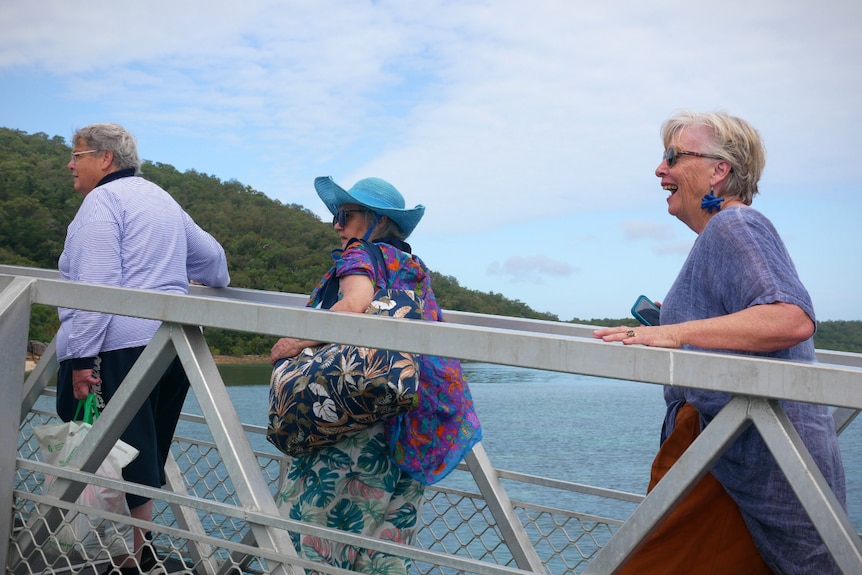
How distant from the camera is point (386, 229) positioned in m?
2.56

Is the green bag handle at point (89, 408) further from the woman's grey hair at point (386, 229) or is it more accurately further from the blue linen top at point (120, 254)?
the woman's grey hair at point (386, 229)

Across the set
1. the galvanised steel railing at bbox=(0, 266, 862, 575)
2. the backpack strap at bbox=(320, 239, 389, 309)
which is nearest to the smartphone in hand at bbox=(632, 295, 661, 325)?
the galvanised steel railing at bbox=(0, 266, 862, 575)

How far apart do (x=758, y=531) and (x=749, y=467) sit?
152mm

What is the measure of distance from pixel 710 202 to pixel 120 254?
1989 mm

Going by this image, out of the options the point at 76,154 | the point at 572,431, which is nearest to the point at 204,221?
the point at 572,431

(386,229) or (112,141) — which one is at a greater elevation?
(112,141)

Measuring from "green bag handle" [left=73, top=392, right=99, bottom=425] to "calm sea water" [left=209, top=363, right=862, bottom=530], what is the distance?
1203 millimetres

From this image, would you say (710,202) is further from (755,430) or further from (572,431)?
(572,431)

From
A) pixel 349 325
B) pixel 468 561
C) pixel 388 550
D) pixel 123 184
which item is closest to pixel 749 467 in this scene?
pixel 468 561

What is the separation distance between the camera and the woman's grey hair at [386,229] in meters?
2.54

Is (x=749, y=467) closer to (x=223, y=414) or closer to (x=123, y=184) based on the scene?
(x=223, y=414)

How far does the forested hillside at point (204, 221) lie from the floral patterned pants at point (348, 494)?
10590 mm

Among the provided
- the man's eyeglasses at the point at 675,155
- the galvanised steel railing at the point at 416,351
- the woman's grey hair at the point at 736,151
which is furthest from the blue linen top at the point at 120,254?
the woman's grey hair at the point at 736,151

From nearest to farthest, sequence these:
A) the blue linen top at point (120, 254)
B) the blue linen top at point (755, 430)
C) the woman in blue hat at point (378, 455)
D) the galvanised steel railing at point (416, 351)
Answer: the galvanised steel railing at point (416, 351)
the blue linen top at point (755, 430)
the woman in blue hat at point (378, 455)
the blue linen top at point (120, 254)
